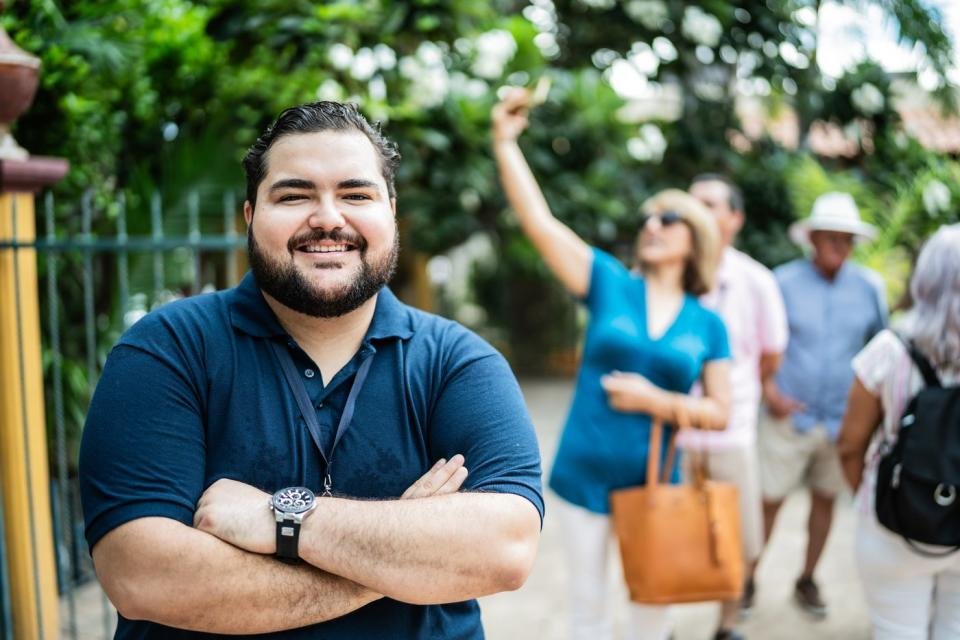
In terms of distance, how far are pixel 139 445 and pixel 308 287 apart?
42cm

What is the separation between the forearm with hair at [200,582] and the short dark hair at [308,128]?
0.68 metres

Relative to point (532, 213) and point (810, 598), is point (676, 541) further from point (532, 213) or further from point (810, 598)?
point (810, 598)

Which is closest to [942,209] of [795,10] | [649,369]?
[795,10]

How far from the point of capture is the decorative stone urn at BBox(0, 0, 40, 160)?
2.50m

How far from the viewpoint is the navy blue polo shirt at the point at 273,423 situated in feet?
4.99

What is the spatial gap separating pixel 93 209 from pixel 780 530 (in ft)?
15.4

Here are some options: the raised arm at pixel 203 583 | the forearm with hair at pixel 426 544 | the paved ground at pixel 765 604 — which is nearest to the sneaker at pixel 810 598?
the paved ground at pixel 765 604

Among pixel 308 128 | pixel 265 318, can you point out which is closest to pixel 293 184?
pixel 308 128

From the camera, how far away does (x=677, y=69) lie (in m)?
9.37

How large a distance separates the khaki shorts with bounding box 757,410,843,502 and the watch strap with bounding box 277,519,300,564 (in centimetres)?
329

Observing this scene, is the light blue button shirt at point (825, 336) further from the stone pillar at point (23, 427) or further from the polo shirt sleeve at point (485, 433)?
the stone pillar at point (23, 427)

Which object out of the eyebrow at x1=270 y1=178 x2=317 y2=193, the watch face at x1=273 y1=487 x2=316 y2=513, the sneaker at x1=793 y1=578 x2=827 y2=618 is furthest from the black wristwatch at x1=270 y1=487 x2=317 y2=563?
the sneaker at x1=793 y1=578 x2=827 y2=618

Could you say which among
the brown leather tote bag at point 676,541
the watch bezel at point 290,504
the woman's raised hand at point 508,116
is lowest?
the brown leather tote bag at point 676,541

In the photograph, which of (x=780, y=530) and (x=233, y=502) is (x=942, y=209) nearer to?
(x=780, y=530)
